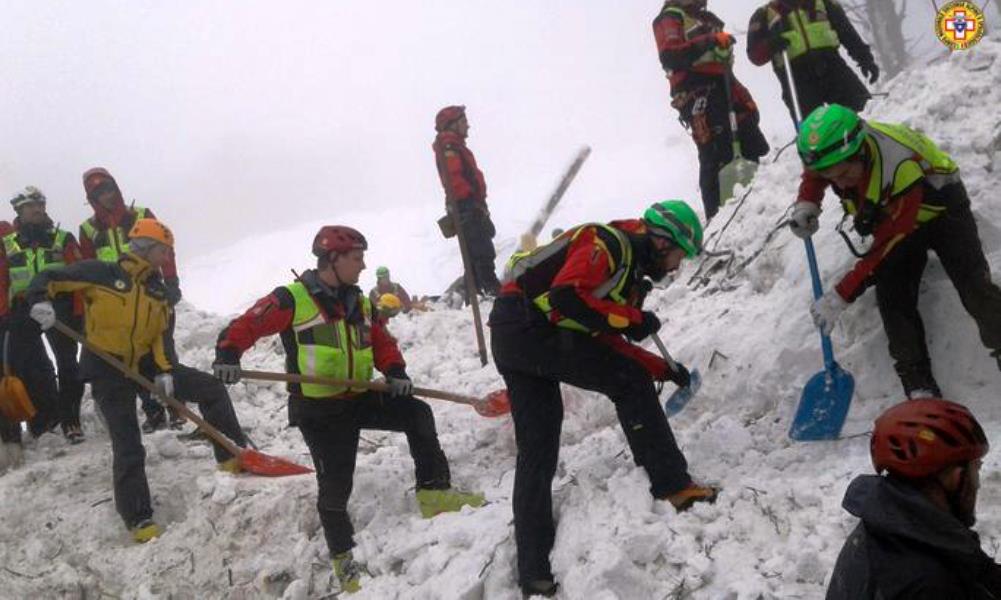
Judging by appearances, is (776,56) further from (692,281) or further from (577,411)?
(577,411)

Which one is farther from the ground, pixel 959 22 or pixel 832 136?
pixel 959 22

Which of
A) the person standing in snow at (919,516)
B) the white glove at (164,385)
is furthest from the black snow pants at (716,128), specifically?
the person standing in snow at (919,516)

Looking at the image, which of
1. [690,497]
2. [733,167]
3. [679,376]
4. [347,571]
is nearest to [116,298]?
[347,571]

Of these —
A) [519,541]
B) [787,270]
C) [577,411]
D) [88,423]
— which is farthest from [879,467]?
[88,423]

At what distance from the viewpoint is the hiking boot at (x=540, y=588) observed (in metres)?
3.76

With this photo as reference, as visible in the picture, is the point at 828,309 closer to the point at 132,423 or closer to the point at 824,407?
the point at 824,407

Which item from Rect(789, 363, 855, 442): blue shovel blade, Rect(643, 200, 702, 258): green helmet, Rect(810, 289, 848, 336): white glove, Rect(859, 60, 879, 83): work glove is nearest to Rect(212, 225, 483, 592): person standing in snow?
Rect(643, 200, 702, 258): green helmet

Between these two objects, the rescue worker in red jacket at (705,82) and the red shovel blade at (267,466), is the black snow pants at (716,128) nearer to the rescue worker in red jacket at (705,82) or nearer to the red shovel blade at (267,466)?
the rescue worker in red jacket at (705,82)

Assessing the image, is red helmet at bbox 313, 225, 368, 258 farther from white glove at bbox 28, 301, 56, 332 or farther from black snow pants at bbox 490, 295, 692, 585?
white glove at bbox 28, 301, 56, 332

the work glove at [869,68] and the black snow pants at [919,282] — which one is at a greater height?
the work glove at [869,68]

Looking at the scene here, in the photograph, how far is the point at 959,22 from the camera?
30.0ft

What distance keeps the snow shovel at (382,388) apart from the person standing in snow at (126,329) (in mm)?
966

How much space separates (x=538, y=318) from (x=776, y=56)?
4.22 m

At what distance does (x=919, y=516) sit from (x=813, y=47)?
18.5 ft
